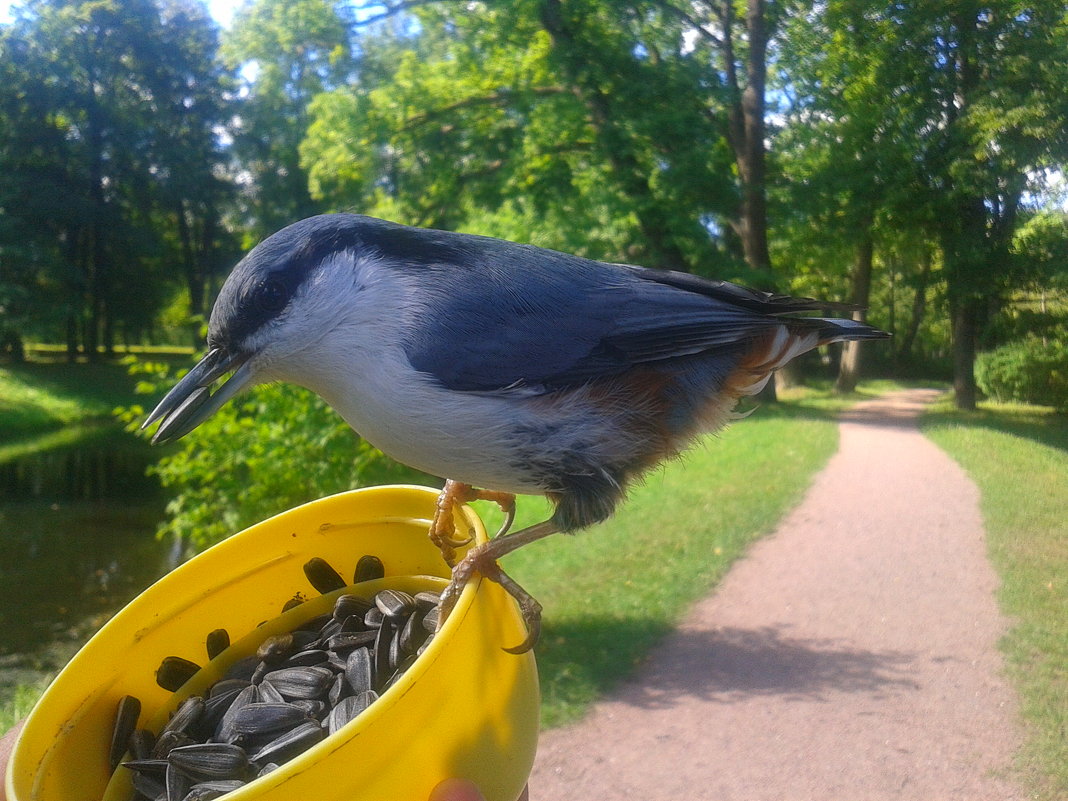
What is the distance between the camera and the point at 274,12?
6.30 metres

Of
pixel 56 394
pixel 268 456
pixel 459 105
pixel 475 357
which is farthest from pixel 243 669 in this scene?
pixel 56 394

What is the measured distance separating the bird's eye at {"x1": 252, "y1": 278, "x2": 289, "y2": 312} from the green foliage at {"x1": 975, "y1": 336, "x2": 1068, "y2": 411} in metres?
1.93

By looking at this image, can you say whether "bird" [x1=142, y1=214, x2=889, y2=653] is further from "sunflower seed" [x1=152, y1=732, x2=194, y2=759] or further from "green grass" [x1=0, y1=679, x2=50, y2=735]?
"green grass" [x1=0, y1=679, x2=50, y2=735]

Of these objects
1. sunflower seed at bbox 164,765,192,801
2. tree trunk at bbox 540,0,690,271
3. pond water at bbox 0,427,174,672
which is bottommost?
pond water at bbox 0,427,174,672

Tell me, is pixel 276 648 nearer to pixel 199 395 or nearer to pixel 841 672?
pixel 199 395

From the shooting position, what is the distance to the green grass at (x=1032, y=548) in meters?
1.50

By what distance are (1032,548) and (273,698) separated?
1.77m

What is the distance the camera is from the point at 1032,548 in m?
1.81

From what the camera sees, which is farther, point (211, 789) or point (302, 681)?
point (302, 681)

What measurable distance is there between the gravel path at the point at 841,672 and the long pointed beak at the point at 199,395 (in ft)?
4.71

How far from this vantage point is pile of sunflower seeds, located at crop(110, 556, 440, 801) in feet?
3.12

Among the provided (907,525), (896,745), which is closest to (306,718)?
(896,745)

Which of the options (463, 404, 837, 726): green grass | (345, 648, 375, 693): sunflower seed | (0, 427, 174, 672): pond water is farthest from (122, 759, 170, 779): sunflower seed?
(0, 427, 174, 672): pond water

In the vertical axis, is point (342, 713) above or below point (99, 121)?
below
